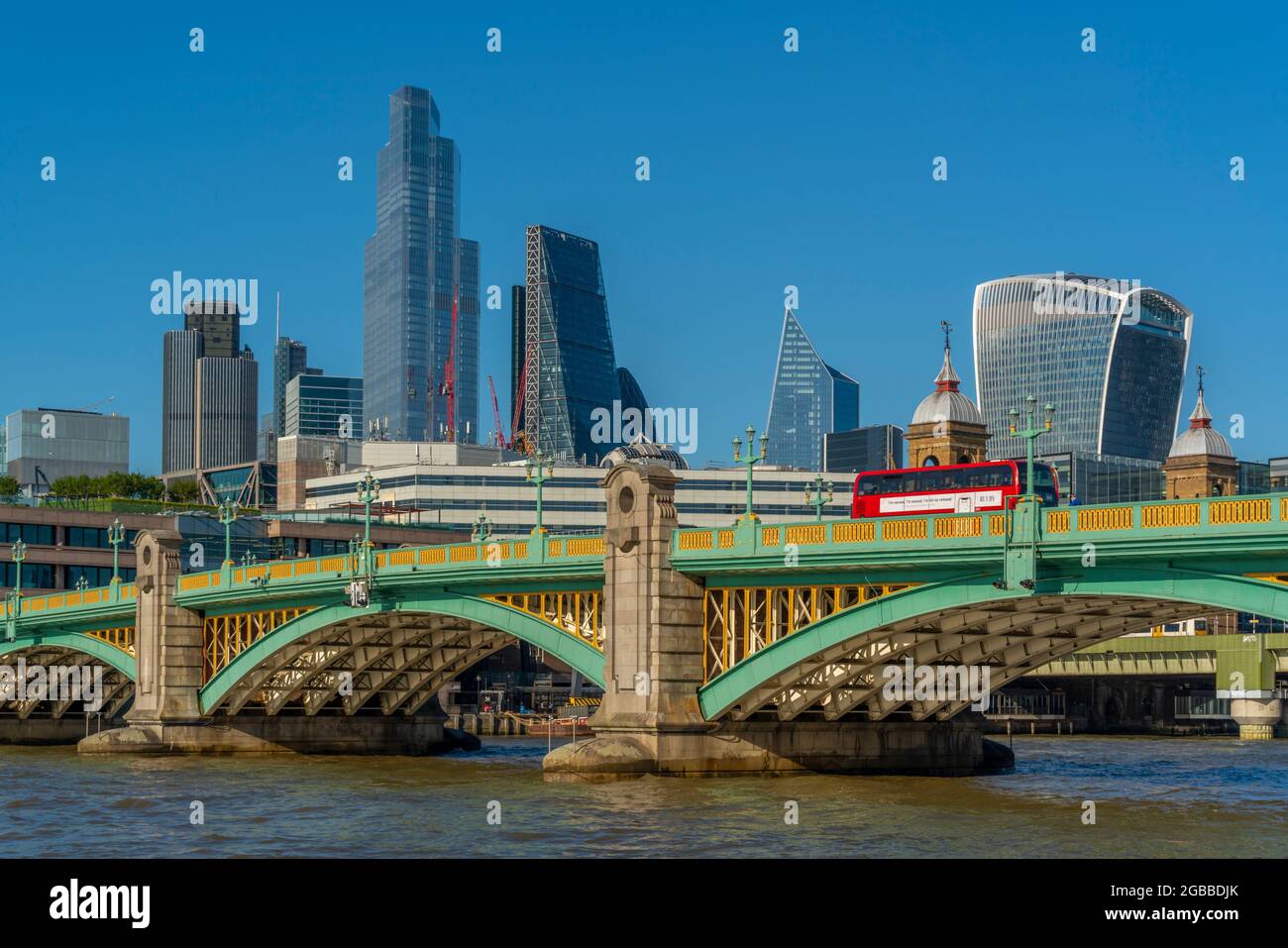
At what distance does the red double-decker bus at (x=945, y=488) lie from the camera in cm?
6481

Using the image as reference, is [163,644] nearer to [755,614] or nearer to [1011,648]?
[755,614]

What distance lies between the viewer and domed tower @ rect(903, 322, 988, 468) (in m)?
161

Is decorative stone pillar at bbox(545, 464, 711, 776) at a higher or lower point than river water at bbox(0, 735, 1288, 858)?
higher

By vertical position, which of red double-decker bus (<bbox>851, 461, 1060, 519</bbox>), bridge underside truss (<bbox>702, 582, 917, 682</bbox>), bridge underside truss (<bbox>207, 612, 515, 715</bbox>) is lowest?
bridge underside truss (<bbox>207, 612, 515, 715</bbox>)

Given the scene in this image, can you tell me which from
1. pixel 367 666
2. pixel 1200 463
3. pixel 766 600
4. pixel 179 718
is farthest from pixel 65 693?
pixel 1200 463

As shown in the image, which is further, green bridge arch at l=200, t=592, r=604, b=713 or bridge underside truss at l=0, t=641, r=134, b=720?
bridge underside truss at l=0, t=641, r=134, b=720

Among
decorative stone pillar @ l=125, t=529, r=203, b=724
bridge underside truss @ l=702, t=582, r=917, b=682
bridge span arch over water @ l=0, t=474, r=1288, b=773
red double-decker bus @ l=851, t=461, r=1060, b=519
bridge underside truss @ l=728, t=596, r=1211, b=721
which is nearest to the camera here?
bridge span arch over water @ l=0, t=474, r=1288, b=773

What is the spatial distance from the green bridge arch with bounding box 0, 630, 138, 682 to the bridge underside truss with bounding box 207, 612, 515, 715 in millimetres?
7808

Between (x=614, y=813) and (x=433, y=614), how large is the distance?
80.4 ft

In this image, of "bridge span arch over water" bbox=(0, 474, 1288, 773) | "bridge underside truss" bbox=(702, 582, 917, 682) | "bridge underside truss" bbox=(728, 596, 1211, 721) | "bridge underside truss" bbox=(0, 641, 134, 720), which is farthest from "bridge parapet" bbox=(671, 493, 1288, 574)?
"bridge underside truss" bbox=(0, 641, 134, 720)

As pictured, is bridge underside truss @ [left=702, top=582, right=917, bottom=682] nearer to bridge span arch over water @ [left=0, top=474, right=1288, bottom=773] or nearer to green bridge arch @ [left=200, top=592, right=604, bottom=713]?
bridge span arch over water @ [left=0, top=474, right=1288, bottom=773]

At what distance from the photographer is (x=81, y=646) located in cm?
9825

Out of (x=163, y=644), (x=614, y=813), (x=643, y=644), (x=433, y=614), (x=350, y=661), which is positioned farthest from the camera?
(x=163, y=644)

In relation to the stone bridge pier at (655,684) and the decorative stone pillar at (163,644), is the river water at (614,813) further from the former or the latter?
the decorative stone pillar at (163,644)
